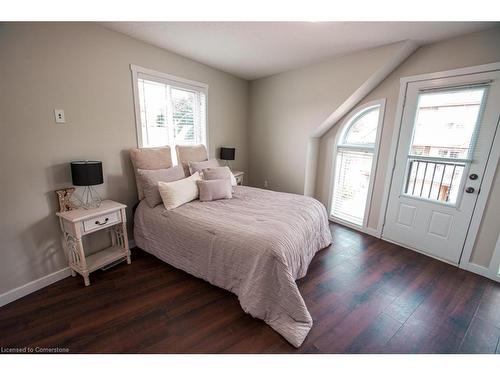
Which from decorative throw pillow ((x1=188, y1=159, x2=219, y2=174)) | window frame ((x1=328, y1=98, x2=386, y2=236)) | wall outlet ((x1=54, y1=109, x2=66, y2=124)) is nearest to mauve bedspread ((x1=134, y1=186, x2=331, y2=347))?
decorative throw pillow ((x1=188, y1=159, x2=219, y2=174))

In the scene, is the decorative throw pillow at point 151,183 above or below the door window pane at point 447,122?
below

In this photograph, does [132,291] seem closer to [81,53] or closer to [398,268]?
[81,53]

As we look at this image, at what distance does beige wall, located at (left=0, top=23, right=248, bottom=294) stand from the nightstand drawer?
1.20 feet

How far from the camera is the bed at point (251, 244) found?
1.54m

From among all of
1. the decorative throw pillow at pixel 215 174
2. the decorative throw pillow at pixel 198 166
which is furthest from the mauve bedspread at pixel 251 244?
the decorative throw pillow at pixel 198 166

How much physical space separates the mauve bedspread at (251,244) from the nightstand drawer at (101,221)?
31 cm

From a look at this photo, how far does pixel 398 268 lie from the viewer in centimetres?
234

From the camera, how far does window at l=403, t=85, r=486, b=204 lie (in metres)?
2.20

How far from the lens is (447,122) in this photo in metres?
2.32

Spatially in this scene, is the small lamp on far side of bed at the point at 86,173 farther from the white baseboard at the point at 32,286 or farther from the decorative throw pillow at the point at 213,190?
the decorative throw pillow at the point at 213,190

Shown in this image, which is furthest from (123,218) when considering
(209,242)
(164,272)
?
(209,242)

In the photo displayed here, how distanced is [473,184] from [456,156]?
34 cm

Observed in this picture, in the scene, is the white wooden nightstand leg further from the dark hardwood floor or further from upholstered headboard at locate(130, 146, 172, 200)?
upholstered headboard at locate(130, 146, 172, 200)
